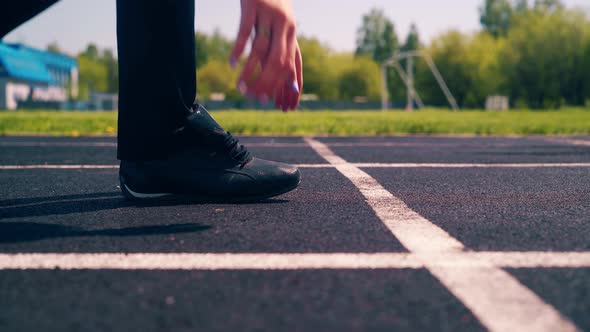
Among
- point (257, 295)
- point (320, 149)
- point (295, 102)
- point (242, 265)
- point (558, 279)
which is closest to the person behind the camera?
point (257, 295)

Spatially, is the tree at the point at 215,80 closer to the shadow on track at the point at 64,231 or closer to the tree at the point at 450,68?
the tree at the point at 450,68

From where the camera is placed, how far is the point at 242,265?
5.38 feet

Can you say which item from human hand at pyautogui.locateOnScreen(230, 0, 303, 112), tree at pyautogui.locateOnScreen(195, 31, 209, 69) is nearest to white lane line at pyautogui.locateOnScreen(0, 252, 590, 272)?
human hand at pyautogui.locateOnScreen(230, 0, 303, 112)

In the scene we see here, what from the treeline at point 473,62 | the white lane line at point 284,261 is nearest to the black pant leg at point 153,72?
the white lane line at point 284,261

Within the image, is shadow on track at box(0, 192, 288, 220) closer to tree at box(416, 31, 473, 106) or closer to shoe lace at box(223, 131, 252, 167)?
shoe lace at box(223, 131, 252, 167)

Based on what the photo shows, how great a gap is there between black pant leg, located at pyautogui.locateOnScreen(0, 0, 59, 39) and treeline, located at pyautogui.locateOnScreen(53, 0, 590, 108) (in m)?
47.3

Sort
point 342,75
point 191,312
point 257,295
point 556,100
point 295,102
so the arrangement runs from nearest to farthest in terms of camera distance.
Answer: point 191,312, point 257,295, point 295,102, point 556,100, point 342,75

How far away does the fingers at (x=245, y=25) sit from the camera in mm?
1649

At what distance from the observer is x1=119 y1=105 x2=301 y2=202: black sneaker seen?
262cm

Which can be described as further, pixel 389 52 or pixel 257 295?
pixel 389 52

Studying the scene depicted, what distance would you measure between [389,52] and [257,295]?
104730 millimetres

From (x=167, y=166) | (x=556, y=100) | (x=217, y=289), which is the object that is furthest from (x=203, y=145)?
(x=556, y=100)

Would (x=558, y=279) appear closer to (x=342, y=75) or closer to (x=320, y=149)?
(x=320, y=149)

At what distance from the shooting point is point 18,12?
2352mm
